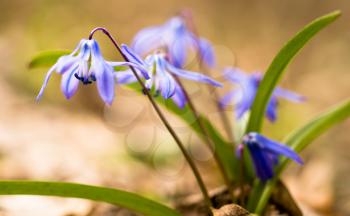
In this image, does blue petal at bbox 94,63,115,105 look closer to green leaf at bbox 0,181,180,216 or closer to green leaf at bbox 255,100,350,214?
green leaf at bbox 0,181,180,216

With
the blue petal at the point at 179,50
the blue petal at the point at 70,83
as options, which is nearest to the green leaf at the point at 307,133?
the blue petal at the point at 179,50

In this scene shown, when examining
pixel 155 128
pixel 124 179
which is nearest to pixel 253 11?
pixel 155 128

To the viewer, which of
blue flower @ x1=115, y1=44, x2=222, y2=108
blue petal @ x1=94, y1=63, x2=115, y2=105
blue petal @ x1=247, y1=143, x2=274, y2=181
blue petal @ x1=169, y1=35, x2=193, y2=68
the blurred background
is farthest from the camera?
the blurred background

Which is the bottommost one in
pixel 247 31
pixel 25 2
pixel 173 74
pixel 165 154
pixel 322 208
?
pixel 322 208

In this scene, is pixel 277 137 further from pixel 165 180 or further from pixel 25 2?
pixel 25 2

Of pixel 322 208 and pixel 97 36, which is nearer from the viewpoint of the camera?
pixel 322 208

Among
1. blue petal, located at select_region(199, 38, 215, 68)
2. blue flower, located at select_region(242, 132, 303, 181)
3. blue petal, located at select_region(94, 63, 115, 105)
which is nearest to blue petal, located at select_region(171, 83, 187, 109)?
blue flower, located at select_region(242, 132, 303, 181)

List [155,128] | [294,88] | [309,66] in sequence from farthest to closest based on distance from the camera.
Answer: [309,66]
[294,88]
[155,128]
